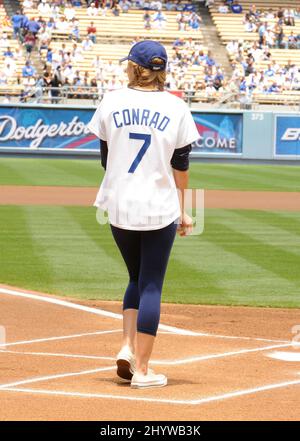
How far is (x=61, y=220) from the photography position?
1664cm

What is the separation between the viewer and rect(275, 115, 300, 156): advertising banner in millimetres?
34062

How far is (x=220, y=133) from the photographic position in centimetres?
3388

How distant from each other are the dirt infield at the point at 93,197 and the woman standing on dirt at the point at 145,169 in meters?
13.3

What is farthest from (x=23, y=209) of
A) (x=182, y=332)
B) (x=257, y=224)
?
(x=182, y=332)

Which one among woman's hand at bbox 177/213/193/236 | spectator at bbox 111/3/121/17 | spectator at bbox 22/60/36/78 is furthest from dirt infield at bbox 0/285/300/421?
spectator at bbox 111/3/121/17

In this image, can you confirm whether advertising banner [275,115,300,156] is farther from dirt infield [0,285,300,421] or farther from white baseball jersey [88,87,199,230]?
white baseball jersey [88,87,199,230]

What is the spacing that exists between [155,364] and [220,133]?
2754cm

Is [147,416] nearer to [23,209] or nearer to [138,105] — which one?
[138,105]

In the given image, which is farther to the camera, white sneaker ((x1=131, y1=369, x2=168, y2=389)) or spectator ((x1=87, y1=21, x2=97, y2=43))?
spectator ((x1=87, y1=21, x2=97, y2=43))

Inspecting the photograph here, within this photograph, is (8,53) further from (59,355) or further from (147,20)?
(59,355)

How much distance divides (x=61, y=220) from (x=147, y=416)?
11.7 metres

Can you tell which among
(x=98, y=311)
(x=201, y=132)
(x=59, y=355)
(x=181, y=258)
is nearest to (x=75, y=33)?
(x=201, y=132)

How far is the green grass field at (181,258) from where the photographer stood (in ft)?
33.7

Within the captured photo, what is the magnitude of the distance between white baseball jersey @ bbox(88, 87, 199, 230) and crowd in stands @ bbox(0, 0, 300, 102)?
A: 27.8 meters
